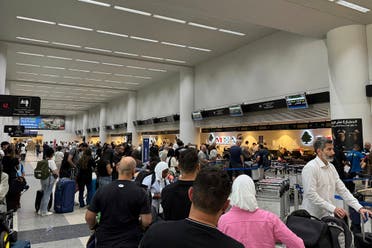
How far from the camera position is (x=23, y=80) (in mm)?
23016

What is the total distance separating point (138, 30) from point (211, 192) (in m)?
12.2

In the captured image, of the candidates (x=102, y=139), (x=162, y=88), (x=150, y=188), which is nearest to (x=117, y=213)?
(x=150, y=188)

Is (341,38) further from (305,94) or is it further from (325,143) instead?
(325,143)

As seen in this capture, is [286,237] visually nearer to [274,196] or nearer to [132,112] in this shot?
[274,196]

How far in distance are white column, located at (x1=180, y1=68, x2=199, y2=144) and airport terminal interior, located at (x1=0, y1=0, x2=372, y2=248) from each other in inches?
2.6

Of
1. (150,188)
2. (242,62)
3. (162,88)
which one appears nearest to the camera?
(150,188)

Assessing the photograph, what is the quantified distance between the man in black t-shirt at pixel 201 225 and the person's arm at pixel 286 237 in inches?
28.6

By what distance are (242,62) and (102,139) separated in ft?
77.1

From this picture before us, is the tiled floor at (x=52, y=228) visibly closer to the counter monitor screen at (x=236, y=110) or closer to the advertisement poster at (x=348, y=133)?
the advertisement poster at (x=348, y=133)

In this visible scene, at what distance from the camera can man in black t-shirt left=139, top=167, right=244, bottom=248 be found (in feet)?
3.66

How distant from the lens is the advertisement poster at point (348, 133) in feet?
29.7

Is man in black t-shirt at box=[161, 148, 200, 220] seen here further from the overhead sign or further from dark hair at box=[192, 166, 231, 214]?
the overhead sign

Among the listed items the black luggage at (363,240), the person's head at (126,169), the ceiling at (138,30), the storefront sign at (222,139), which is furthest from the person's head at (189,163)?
the storefront sign at (222,139)

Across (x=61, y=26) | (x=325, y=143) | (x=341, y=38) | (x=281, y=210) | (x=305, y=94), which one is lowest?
(x=281, y=210)
